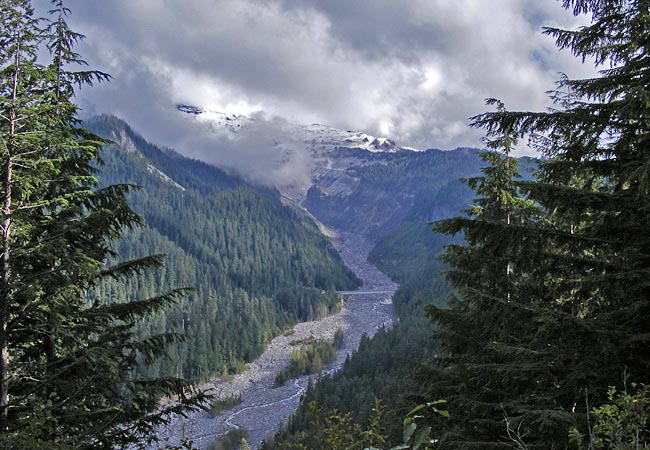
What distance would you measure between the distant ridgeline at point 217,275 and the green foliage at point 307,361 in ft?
40.0

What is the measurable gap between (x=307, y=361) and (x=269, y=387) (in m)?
8.98

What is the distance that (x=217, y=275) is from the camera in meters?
139

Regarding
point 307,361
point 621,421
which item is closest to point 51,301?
point 621,421

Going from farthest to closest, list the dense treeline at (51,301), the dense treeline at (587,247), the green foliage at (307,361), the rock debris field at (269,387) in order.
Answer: the green foliage at (307,361), the rock debris field at (269,387), the dense treeline at (51,301), the dense treeline at (587,247)

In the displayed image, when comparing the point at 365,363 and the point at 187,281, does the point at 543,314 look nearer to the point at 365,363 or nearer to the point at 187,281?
the point at 365,363

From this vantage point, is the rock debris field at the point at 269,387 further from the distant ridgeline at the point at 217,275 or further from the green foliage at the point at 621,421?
the green foliage at the point at 621,421

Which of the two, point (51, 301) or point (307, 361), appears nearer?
point (51, 301)

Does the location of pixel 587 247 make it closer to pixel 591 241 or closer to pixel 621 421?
pixel 591 241

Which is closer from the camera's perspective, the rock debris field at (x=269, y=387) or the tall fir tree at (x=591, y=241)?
the tall fir tree at (x=591, y=241)

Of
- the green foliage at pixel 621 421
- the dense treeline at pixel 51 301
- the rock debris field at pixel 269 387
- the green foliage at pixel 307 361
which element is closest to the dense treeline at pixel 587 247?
the green foliage at pixel 621 421

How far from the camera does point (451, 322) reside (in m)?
10.8

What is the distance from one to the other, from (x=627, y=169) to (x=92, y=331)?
8.35 meters

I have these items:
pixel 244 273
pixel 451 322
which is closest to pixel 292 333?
pixel 244 273

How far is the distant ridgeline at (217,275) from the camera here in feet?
283
